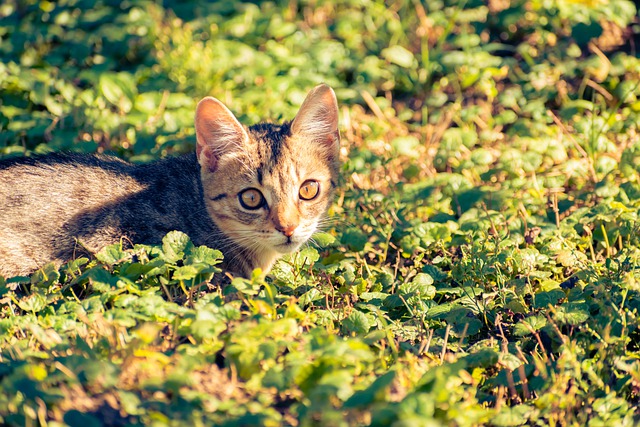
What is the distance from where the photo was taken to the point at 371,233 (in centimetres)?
515

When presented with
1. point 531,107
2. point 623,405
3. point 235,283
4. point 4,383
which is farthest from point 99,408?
point 531,107

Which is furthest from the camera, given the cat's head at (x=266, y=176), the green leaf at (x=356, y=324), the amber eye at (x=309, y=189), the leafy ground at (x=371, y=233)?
the amber eye at (x=309, y=189)

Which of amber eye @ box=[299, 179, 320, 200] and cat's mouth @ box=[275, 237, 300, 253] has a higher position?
amber eye @ box=[299, 179, 320, 200]

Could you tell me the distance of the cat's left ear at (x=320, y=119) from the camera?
4637 millimetres

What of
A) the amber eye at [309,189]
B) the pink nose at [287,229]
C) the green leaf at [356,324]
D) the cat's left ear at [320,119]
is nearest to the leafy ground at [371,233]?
the green leaf at [356,324]

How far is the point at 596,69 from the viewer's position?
6.86m

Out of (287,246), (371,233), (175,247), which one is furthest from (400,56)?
(175,247)

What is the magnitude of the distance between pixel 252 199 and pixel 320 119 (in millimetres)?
713

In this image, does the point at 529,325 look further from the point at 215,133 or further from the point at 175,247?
the point at 215,133

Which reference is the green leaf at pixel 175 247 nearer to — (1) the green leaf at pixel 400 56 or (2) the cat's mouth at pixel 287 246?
(2) the cat's mouth at pixel 287 246

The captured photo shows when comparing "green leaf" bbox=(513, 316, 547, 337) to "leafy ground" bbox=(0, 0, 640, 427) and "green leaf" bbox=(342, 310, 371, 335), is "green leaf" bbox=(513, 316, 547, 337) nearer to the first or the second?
"leafy ground" bbox=(0, 0, 640, 427)

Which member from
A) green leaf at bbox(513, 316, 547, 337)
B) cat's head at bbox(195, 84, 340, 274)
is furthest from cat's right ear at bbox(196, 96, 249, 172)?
green leaf at bbox(513, 316, 547, 337)

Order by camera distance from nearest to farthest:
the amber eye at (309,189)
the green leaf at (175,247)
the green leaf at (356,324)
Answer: the green leaf at (356,324), the green leaf at (175,247), the amber eye at (309,189)

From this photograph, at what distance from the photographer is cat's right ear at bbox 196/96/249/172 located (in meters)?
4.54
